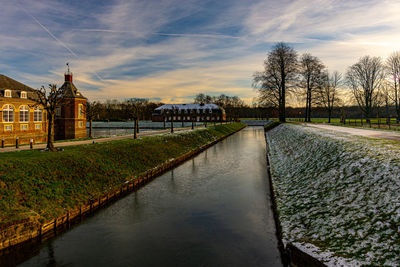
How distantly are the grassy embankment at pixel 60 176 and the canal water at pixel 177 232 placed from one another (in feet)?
4.53

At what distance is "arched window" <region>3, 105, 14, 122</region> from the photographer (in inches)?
1284

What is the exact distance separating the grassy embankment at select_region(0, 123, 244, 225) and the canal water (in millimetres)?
1379

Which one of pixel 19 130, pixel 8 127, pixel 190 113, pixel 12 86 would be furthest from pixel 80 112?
pixel 190 113

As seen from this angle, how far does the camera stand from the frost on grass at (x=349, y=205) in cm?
640

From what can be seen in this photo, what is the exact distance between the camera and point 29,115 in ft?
120

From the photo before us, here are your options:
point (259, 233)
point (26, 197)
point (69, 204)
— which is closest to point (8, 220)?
point (26, 197)

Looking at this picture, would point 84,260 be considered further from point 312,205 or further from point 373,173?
point 373,173

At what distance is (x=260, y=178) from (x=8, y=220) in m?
15.0

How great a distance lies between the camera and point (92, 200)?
39.2 ft

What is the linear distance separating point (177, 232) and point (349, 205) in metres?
6.52

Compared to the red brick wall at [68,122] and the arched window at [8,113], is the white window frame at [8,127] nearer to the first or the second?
the arched window at [8,113]

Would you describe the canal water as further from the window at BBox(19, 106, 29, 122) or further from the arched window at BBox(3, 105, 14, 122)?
the window at BBox(19, 106, 29, 122)

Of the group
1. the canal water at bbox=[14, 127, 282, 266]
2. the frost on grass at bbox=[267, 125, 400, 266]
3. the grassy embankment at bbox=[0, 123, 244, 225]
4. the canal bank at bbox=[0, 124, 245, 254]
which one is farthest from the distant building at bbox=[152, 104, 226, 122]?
the frost on grass at bbox=[267, 125, 400, 266]

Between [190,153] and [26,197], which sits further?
[190,153]
